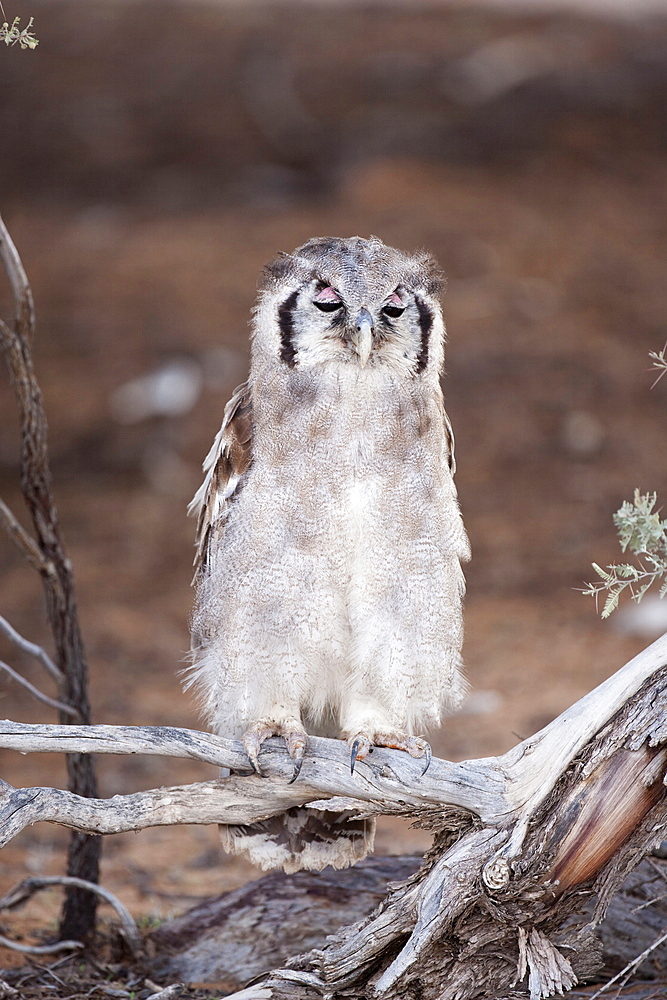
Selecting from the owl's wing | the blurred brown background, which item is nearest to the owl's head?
the owl's wing

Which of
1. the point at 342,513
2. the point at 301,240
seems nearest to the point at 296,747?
the point at 342,513

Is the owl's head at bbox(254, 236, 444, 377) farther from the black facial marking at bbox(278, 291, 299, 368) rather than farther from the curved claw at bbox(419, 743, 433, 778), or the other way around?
the curved claw at bbox(419, 743, 433, 778)

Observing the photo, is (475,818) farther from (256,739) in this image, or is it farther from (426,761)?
(256,739)

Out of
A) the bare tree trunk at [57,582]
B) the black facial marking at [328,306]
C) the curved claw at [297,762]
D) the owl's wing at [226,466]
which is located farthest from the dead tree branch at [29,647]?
the black facial marking at [328,306]

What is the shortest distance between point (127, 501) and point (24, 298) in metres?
5.68

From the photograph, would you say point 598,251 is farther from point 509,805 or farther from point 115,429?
point 509,805

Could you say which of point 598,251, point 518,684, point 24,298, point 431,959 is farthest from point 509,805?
point 598,251

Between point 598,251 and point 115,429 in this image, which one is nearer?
point 115,429

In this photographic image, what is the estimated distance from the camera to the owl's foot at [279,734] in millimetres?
2797

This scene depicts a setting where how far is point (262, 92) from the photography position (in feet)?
48.4

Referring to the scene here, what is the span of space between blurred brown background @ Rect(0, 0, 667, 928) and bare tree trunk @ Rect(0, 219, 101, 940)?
475 mm

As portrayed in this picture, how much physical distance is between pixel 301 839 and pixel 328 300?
5.60ft

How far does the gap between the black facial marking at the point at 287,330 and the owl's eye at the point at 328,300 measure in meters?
0.13

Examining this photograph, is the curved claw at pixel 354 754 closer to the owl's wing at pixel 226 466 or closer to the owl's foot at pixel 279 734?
the owl's foot at pixel 279 734
